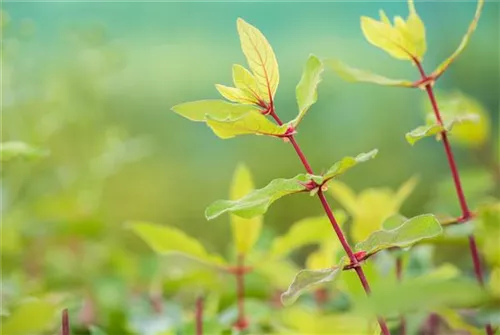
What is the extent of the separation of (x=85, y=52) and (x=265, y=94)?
0.53m

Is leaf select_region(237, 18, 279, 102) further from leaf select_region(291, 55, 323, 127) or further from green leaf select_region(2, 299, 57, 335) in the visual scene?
green leaf select_region(2, 299, 57, 335)

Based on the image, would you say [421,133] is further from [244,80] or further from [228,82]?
[228,82]

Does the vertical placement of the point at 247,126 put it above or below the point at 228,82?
below

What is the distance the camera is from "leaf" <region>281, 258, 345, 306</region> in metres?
0.29

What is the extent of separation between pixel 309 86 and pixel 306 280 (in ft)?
→ 0.28

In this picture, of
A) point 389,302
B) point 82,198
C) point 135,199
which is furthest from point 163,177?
point 389,302

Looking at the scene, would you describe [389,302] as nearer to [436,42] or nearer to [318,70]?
[318,70]

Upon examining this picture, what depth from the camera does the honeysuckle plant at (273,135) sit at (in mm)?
302

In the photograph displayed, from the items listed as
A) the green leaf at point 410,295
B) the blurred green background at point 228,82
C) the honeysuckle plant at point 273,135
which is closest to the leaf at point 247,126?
the honeysuckle plant at point 273,135

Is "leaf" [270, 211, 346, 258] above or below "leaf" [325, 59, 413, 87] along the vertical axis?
below

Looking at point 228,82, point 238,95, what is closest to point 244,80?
point 238,95

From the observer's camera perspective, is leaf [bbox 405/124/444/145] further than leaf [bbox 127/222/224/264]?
No

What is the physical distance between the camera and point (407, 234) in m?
0.31

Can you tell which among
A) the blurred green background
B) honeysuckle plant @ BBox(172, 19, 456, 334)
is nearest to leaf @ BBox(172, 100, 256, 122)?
honeysuckle plant @ BBox(172, 19, 456, 334)
